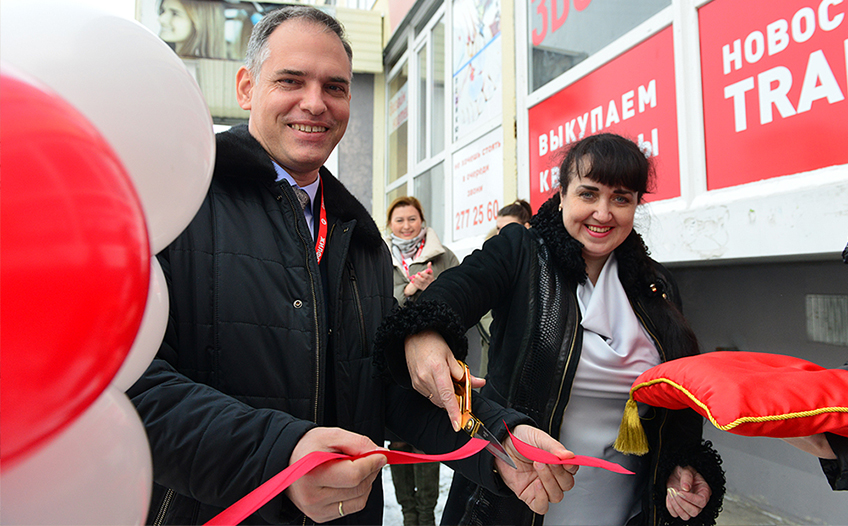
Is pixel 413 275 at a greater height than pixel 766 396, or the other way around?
pixel 413 275

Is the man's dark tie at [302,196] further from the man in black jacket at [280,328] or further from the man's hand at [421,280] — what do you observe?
the man's hand at [421,280]

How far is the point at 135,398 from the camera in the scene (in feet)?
2.67

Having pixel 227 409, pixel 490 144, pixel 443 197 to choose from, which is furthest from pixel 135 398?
pixel 443 197

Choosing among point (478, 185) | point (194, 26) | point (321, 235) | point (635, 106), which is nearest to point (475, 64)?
point (478, 185)

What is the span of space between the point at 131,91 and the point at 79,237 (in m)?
0.27

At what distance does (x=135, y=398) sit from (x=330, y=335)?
16.1 inches

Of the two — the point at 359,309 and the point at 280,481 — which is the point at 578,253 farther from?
the point at 280,481

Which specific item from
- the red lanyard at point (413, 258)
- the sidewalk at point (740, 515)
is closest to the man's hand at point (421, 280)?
the red lanyard at point (413, 258)

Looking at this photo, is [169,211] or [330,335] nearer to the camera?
[169,211]

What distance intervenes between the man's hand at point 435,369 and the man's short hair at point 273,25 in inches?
28.6

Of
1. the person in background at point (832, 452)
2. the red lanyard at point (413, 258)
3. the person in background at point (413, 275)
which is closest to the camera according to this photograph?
the person in background at point (832, 452)

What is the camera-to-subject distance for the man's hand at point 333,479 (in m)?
0.70

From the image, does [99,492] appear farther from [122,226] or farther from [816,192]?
[816,192]

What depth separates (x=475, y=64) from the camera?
583 centimetres
